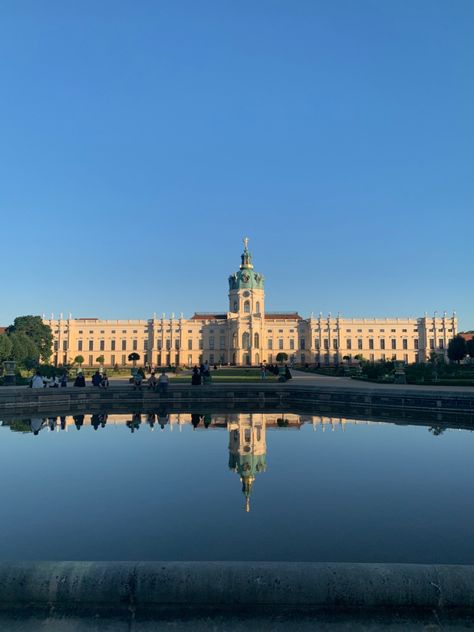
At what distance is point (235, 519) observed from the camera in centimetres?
664

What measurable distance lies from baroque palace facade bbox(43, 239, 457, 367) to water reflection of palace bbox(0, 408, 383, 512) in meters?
88.1

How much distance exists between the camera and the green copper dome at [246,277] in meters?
107

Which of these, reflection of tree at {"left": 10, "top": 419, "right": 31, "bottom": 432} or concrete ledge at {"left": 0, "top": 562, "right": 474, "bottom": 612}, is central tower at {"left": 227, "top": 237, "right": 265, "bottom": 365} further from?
concrete ledge at {"left": 0, "top": 562, "right": 474, "bottom": 612}

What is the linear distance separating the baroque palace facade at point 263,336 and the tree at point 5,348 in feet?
182

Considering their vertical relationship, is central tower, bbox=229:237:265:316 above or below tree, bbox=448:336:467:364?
above

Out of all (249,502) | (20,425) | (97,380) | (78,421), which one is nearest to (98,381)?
(97,380)

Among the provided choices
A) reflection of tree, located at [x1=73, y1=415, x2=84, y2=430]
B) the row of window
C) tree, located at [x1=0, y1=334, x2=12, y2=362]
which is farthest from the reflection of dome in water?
the row of window

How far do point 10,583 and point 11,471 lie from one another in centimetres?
574

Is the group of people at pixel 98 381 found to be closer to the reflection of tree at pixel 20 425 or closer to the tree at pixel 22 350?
the reflection of tree at pixel 20 425

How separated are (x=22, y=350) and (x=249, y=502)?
52866 mm

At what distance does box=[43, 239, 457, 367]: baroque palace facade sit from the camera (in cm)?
10831

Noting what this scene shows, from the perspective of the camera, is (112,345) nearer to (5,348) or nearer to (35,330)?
(35,330)

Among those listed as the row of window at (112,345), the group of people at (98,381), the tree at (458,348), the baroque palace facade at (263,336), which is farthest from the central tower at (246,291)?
the group of people at (98,381)

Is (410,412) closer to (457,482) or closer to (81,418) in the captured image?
(457,482)
